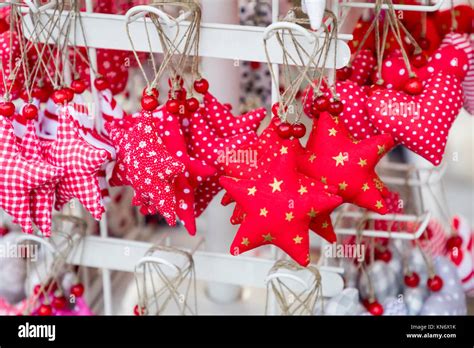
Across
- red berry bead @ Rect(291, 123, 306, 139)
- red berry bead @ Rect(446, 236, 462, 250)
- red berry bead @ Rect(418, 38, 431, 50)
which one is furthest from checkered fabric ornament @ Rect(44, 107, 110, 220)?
red berry bead @ Rect(446, 236, 462, 250)

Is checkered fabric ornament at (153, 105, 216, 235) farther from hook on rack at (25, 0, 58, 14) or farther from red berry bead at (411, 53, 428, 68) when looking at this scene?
red berry bead at (411, 53, 428, 68)

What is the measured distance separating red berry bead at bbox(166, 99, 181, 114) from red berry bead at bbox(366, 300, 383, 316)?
42cm

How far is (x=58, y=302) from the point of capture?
1060 mm

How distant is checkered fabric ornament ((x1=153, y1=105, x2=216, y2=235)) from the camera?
2.77 feet

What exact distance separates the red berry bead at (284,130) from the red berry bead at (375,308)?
356 millimetres

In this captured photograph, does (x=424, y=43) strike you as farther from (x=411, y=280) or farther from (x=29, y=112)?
(x=29, y=112)

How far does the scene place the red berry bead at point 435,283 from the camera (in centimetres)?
105

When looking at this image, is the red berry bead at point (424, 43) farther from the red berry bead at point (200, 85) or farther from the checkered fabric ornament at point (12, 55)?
the checkered fabric ornament at point (12, 55)

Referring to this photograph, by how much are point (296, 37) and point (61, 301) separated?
0.56m

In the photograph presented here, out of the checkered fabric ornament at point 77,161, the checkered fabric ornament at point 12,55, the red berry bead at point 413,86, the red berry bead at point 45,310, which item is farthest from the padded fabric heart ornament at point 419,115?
the red berry bead at point 45,310
